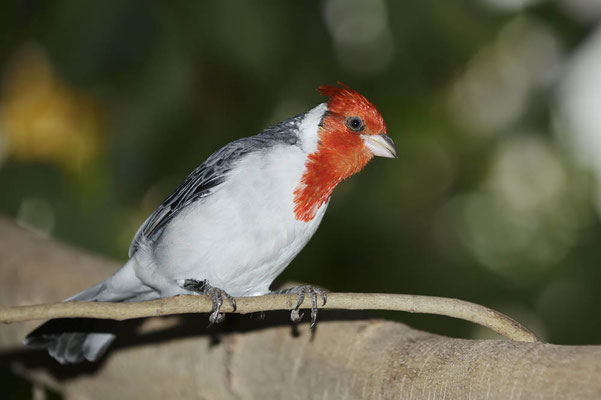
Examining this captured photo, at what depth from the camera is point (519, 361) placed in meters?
2.08

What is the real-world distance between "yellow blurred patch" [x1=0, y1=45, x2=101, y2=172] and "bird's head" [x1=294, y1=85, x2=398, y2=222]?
208 centimetres

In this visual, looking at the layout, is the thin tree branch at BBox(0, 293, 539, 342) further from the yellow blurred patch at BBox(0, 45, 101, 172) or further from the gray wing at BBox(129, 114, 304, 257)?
the yellow blurred patch at BBox(0, 45, 101, 172)

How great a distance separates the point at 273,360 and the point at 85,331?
913 mm

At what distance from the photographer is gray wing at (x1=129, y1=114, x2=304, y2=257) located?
2.94 m

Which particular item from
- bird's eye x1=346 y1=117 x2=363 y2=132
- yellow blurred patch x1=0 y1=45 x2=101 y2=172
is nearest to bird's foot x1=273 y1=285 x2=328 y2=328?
bird's eye x1=346 y1=117 x2=363 y2=132

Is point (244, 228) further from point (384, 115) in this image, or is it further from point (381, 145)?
point (384, 115)

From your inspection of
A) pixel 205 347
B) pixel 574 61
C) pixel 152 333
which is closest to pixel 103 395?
pixel 152 333

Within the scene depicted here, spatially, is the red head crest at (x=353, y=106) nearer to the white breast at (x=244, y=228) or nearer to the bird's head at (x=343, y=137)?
the bird's head at (x=343, y=137)

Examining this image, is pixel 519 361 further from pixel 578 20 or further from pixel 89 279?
pixel 578 20

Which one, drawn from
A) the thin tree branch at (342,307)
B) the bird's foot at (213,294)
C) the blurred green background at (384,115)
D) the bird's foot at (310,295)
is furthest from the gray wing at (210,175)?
the blurred green background at (384,115)

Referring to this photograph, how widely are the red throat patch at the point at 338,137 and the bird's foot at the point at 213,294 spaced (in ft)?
1.61

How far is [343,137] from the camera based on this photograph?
293 cm

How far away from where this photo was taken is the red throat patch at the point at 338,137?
9.52ft

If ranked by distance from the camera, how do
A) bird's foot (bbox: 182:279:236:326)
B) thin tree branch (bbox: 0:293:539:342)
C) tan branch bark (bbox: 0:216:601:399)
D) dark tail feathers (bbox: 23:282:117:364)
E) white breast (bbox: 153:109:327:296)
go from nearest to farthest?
tan branch bark (bbox: 0:216:601:399) < thin tree branch (bbox: 0:293:539:342) < bird's foot (bbox: 182:279:236:326) < white breast (bbox: 153:109:327:296) < dark tail feathers (bbox: 23:282:117:364)
